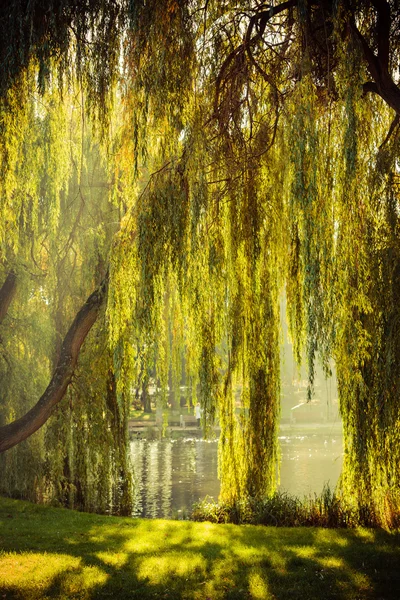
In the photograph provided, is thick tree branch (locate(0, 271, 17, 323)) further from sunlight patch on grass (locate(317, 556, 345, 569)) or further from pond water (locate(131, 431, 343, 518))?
sunlight patch on grass (locate(317, 556, 345, 569))

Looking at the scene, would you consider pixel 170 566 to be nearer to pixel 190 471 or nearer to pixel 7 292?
pixel 7 292

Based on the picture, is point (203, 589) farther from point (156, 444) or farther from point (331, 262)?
point (156, 444)

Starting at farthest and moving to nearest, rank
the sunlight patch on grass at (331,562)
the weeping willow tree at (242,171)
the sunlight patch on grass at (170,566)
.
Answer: the sunlight patch on grass at (331,562) < the sunlight patch on grass at (170,566) < the weeping willow tree at (242,171)

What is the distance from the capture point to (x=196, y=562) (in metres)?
6.51

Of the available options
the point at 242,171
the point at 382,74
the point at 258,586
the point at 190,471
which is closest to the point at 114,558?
the point at 258,586

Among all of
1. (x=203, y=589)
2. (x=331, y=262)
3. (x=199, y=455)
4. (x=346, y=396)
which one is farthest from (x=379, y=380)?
(x=199, y=455)

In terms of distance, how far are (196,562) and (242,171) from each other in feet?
12.7

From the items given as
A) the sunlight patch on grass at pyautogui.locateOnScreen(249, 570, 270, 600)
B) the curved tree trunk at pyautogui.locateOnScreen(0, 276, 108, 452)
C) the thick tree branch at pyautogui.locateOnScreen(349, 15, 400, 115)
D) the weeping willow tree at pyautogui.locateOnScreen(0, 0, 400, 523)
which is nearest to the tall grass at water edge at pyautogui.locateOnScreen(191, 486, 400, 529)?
the weeping willow tree at pyautogui.locateOnScreen(0, 0, 400, 523)

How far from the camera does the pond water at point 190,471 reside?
569 inches

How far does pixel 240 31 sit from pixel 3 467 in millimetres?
8614

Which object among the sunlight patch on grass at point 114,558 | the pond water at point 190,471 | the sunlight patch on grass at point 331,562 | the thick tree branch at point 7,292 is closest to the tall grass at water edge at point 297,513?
the pond water at point 190,471

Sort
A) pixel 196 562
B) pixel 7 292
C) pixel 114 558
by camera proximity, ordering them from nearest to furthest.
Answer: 1. pixel 196 562
2. pixel 114 558
3. pixel 7 292

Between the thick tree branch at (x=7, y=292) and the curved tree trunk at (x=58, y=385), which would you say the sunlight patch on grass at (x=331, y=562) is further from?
the thick tree branch at (x=7, y=292)

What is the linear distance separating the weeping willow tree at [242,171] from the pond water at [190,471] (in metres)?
4.29
